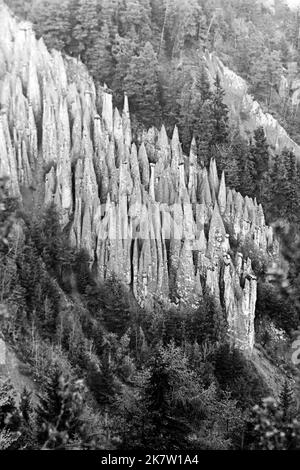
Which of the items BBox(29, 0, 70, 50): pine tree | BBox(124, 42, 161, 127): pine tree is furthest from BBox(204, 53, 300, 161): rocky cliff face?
BBox(29, 0, 70, 50): pine tree

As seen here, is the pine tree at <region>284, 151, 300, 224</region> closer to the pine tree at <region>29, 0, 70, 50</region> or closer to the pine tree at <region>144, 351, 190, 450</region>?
the pine tree at <region>29, 0, 70, 50</region>

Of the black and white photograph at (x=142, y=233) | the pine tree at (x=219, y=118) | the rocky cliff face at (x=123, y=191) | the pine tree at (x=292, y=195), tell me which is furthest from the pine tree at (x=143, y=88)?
the pine tree at (x=292, y=195)

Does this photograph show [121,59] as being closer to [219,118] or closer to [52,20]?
[52,20]

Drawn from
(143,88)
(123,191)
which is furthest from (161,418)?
(143,88)

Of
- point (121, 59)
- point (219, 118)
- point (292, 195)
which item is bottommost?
point (292, 195)

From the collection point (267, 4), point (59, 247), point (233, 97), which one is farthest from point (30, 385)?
point (267, 4)

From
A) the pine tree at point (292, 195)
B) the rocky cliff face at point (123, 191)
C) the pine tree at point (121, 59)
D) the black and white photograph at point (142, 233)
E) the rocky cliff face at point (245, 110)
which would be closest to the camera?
the black and white photograph at point (142, 233)

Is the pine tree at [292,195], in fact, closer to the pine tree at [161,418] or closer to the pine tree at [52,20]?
the pine tree at [52,20]
